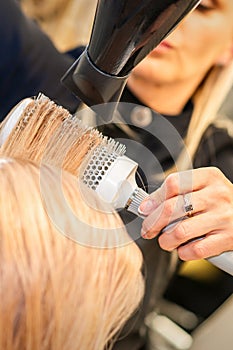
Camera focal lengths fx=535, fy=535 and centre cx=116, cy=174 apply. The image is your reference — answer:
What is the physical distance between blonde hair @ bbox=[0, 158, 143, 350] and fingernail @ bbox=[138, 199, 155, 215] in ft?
0.11

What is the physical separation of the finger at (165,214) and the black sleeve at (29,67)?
349mm

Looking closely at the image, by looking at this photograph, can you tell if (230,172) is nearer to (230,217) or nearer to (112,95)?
(230,217)

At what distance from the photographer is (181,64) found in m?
1.02

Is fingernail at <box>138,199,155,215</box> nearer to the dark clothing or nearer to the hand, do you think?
the hand

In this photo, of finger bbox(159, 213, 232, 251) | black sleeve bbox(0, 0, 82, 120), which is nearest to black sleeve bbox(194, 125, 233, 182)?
black sleeve bbox(0, 0, 82, 120)

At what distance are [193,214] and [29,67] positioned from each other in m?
0.47

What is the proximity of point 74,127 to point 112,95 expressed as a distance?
58 millimetres

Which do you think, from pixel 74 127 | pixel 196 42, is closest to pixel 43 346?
pixel 74 127

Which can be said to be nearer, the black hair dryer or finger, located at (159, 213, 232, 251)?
the black hair dryer

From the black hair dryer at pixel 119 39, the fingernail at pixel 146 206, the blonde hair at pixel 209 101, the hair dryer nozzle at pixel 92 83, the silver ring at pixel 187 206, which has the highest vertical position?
the black hair dryer at pixel 119 39

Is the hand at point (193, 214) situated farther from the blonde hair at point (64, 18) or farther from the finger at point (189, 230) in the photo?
the blonde hair at point (64, 18)

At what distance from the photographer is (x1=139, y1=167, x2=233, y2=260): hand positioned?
603mm

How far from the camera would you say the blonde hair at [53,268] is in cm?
53

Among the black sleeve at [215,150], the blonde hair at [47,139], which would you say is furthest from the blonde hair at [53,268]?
the black sleeve at [215,150]
